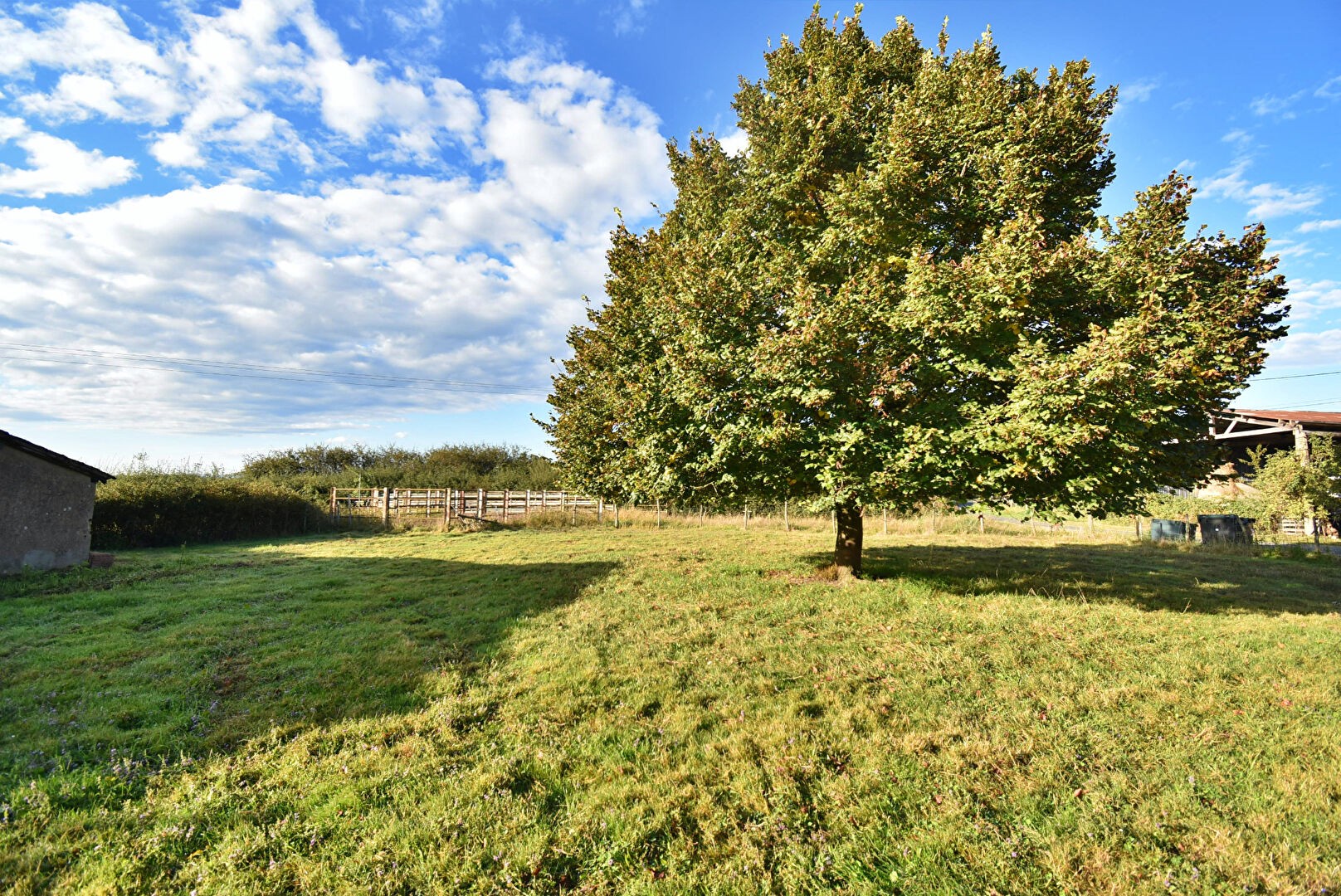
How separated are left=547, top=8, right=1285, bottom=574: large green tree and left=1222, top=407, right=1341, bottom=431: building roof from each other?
1898 cm

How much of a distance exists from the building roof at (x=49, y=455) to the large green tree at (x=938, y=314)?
16.4m

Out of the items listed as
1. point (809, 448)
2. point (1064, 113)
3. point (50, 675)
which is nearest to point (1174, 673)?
point (809, 448)

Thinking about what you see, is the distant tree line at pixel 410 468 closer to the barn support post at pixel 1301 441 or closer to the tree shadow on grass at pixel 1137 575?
the tree shadow on grass at pixel 1137 575

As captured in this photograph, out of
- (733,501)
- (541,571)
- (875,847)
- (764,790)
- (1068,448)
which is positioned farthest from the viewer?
(541,571)

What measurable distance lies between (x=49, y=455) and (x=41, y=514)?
1627 mm

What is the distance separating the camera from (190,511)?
26.5 metres

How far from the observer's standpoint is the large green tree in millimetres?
8258

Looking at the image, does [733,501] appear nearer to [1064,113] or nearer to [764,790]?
[764,790]

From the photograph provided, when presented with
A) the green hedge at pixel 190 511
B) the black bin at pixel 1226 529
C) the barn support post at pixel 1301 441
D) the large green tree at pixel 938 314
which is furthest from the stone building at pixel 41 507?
the barn support post at pixel 1301 441

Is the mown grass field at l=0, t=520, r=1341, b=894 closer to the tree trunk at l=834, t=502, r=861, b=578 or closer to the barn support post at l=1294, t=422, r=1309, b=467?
the tree trunk at l=834, t=502, r=861, b=578

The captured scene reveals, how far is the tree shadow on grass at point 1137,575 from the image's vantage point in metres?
10.8

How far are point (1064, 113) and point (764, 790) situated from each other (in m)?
12.0

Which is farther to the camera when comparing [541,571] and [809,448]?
[541,571]

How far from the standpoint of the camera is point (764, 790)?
4371 millimetres
